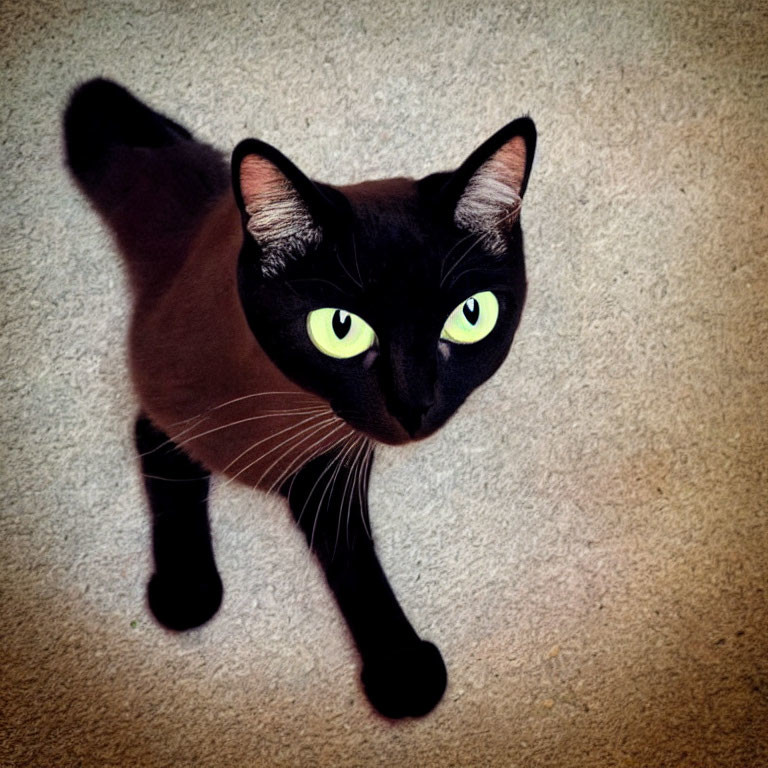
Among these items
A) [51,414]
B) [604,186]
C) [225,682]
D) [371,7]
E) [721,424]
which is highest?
[371,7]

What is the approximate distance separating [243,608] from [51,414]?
1.23 feet

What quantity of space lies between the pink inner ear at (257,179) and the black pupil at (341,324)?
12 cm

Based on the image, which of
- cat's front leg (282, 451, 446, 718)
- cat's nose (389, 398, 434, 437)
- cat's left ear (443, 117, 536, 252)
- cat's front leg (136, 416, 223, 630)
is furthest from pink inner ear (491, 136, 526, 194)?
cat's front leg (136, 416, 223, 630)

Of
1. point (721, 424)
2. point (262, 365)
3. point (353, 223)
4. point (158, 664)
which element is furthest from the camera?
point (721, 424)

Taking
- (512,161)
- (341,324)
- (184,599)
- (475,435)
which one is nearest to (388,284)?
(341,324)

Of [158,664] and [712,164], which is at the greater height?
[712,164]

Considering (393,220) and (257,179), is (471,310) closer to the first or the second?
(393,220)

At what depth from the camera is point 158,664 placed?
85 centimetres

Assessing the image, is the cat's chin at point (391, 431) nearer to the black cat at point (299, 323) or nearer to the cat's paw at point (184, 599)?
the black cat at point (299, 323)

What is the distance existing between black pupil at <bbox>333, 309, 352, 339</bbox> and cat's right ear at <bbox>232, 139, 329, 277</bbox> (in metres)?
0.06

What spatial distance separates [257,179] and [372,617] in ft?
1.88

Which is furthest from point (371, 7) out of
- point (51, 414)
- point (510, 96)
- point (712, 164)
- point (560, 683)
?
point (560, 683)

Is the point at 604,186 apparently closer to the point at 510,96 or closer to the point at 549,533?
the point at 510,96

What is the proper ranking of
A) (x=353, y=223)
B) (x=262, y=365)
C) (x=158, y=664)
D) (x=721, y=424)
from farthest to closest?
(x=721, y=424) < (x=158, y=664) < (x=262, y=365) < (x=353, y=223)
